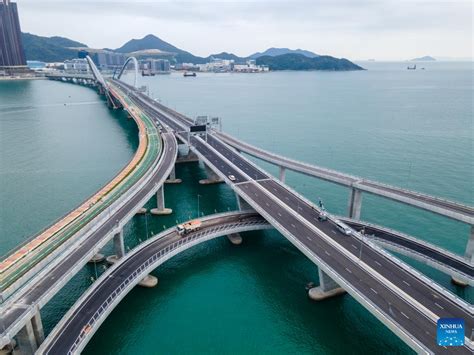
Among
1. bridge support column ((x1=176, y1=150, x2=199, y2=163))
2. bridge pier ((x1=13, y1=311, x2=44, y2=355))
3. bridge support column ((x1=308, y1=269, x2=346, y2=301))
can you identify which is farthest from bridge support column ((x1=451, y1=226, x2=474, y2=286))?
bridge support column ((x1=176, y1=150, x2=199, y2=163))

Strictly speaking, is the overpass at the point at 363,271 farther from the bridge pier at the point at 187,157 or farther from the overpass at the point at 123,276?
the bridge pier at the point at 187,157

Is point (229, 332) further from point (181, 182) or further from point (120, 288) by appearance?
point (181, 182)

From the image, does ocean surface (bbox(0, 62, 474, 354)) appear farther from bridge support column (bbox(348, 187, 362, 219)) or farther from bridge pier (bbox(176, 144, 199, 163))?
bridge support column (bbox(348, 187, 362, 219))

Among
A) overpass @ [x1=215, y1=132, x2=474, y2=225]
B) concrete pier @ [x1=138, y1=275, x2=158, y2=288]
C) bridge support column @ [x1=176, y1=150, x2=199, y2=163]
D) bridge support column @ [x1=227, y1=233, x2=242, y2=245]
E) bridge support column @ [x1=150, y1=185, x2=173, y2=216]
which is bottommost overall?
concrete pier @ [x1=138, y1=275, x2=158, y2=288]

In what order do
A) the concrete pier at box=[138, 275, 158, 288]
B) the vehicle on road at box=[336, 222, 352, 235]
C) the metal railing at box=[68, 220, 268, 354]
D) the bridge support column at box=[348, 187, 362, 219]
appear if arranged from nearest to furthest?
1. the metal railing at box=[68, 220, 268, 354]
2. the concrete pier at box=[138, 275, 158, 288]
3. the vehicle on road at box=[336, 222, 352, 235]
4. the bridge support column at box=[348, 187, 362, 219]

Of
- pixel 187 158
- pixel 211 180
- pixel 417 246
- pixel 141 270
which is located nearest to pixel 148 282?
pixel 141 270

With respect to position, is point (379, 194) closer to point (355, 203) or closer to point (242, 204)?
point (355, 203)
